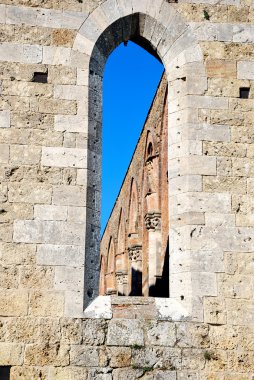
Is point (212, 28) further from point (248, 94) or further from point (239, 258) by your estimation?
point (239, 258)

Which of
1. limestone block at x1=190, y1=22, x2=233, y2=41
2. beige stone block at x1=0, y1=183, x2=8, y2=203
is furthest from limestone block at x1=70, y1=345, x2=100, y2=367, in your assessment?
limestone block at x1=190, y1=22, x2=233, y2=41

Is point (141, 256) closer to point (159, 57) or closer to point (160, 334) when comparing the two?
point (159, 57)

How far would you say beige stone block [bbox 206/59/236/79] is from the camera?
846 centimetres

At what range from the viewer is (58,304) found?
755cm

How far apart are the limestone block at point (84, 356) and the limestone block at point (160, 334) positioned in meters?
0.58

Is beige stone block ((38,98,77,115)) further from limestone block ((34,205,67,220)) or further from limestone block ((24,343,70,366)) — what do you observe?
limestone block ((24,343,70,366))

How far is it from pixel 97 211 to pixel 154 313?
51.5 inches

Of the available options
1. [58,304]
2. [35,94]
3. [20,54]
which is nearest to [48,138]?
[35,94]

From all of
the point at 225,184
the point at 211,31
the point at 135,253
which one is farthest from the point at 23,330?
the point at 135,253

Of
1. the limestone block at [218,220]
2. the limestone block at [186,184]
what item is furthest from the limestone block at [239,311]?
the limestone block at [186,184]

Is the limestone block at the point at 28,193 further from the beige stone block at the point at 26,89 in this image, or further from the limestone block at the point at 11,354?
the limestone block at the point at 11,354

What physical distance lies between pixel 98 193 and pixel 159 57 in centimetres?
201

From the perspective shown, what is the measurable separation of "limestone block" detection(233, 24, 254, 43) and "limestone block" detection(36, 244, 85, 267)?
10.5 ft

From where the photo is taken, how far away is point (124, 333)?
24.8 ft
